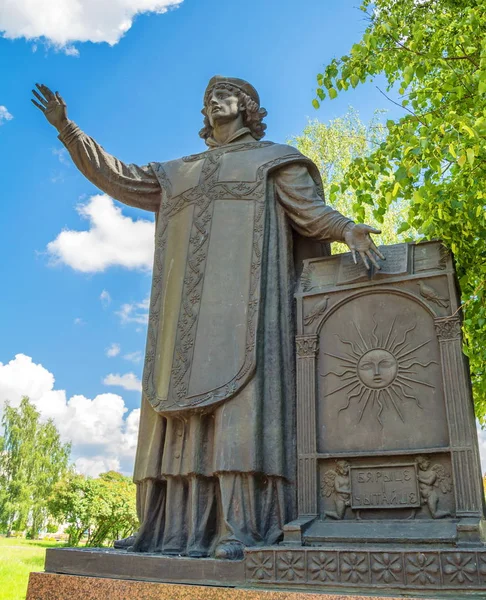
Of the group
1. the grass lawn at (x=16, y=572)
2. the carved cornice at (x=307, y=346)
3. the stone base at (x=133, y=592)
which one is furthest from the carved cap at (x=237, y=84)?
the grass lawn at (x=16, y=572)

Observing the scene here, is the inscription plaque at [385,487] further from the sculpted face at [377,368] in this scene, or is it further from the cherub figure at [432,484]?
the sculpted face at [377,368]

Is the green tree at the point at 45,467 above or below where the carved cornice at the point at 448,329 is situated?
above

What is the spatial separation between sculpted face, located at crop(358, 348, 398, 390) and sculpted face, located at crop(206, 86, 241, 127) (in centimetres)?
284

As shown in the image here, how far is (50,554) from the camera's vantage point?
4.49 meters

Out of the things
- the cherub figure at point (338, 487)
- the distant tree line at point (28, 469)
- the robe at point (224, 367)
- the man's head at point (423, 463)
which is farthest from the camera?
the distant tree line at point (28, 469)

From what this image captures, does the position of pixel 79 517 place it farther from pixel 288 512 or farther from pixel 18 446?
pixel 288 512

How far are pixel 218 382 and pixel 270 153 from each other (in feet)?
7.31

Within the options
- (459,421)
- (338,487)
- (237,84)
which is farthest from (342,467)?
(237,84)

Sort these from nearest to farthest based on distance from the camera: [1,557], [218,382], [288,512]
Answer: [288,512] → [218,382] → [1,557]

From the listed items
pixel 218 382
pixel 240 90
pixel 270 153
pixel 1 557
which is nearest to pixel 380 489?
pixel 218 382

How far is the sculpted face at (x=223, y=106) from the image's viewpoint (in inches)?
229

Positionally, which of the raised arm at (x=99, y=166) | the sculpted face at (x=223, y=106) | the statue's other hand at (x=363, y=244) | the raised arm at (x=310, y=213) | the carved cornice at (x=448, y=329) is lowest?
the carved cornice at (x=448, y=329)

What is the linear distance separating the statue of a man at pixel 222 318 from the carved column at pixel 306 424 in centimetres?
15

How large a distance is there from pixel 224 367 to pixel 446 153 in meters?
2.56
